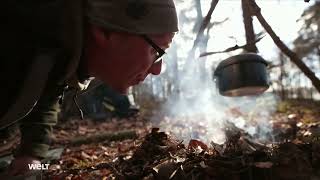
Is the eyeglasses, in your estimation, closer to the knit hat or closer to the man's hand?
the knit hat

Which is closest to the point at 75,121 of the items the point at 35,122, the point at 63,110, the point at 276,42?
the point at 63,110

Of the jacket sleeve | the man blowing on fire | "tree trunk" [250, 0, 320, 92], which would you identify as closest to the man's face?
the man blowing on fire

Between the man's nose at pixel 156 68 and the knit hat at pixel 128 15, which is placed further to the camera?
the man's nose at pixel 156 68

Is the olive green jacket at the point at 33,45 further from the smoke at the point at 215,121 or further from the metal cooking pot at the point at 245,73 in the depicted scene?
the metal cooking pot at the point at 245,73

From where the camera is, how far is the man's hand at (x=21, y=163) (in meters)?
2.35

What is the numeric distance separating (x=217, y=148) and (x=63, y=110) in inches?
356

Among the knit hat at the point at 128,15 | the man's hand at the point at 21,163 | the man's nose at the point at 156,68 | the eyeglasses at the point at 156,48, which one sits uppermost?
the knit hat at the point at 128,15

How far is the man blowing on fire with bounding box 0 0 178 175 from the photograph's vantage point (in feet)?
4.42

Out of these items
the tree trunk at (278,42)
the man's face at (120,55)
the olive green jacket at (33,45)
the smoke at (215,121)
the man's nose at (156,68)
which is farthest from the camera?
the smoke at (215,121)

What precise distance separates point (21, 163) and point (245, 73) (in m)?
3.27

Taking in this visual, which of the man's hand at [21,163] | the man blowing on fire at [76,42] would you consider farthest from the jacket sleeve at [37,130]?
the man blowing on fire at [76,42]

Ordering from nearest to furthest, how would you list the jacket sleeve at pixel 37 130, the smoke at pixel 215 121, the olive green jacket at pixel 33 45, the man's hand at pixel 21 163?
the olive green jacket at pixel 33 45, the man's hand at pixel 21 163, the jacket sleeve at pixel 37 130, the smoke at pixel 215 121

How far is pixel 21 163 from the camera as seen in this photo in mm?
2496

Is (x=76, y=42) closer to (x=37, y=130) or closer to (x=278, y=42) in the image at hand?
(x=37, y=130)
